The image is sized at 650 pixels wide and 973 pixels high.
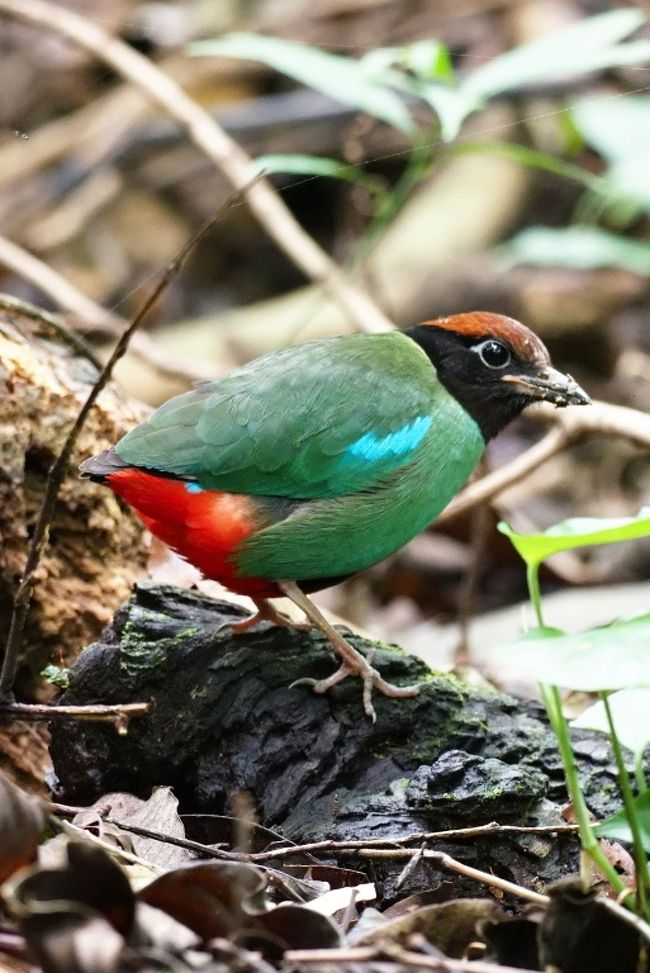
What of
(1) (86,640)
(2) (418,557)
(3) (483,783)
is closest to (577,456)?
(2) (418,557)

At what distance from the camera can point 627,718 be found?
105 inches

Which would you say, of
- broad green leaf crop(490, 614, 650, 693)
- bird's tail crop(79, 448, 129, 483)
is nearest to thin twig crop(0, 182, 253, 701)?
bird's tail crop(79, 448, 129, 483)

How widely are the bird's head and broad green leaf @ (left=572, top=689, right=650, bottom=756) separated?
150 cm

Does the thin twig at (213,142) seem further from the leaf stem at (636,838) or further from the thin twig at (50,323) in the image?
the leaf stem at (636,838)

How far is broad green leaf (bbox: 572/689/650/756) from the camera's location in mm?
2586

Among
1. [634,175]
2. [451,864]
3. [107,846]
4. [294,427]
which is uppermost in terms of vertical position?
[634,175]

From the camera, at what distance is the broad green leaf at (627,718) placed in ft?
8.48

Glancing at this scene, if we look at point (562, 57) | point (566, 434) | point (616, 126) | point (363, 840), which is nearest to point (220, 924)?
point (363, 840)

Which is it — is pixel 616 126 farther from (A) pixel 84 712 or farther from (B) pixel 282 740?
(A) pixel 84 712

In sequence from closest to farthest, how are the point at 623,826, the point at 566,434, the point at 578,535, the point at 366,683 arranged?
the point at 578,535 < the point at 623,826 < the point at 366,683 < the point at 566,434

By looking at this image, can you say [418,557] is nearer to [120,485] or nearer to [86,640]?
[86,640]

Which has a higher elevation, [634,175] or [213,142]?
[634,175]

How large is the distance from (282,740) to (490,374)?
137 cm

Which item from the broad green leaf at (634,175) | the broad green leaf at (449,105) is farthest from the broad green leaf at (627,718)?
the broad green leaf at (634,175)
